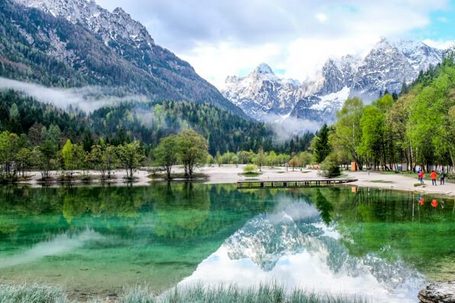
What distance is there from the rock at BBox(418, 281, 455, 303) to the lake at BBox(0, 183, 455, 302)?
177cm

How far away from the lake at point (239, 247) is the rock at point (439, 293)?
5.81 ft

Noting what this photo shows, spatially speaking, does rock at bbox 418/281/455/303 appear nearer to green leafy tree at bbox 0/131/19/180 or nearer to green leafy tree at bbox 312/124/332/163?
green leafy tree at bbox 0/131/19/180

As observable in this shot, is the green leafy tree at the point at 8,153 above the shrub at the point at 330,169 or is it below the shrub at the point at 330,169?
above

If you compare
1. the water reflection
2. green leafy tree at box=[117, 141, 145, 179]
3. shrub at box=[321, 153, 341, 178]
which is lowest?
the water reflection

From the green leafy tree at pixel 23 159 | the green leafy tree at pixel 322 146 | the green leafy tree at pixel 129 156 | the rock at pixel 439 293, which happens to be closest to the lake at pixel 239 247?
the rock at pixel 439 293

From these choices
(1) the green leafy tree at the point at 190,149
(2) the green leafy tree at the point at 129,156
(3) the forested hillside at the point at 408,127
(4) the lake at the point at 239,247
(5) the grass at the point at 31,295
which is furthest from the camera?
(2) the green leafy tree at the point at 129,156

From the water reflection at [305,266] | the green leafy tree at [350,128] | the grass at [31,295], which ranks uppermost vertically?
the green leafy tree at [350,128]

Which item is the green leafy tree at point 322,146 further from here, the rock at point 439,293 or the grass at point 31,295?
the grass at point 31,295

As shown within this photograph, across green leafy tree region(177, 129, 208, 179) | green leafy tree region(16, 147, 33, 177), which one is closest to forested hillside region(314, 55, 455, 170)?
green leafy tree region(177, 129, 208, 179)

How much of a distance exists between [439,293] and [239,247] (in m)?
13.5

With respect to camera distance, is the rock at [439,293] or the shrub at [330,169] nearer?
the rock at [439,293]

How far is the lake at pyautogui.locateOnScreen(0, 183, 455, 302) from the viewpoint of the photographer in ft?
59.3

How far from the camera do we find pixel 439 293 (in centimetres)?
1299

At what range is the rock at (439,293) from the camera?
12539 millimetres
